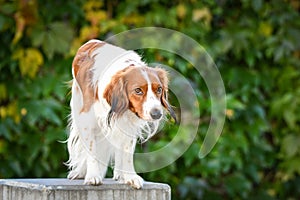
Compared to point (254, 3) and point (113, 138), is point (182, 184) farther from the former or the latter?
point (113, 138)

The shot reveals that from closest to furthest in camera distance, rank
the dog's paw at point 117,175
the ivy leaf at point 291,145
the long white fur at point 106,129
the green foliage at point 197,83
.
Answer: the long white fur at point 106,129
the dog's paw at point 117,175
the green foliage at point 197,83
the ivy leaf at point 291,145

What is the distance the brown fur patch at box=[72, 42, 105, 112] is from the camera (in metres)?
1.80

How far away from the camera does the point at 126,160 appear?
72.9 inches

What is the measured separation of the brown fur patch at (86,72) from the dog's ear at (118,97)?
87mm

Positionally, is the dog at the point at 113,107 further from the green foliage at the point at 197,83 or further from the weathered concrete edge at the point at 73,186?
the green foliage at the point at 197,83

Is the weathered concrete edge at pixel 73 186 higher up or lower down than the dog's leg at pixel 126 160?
lower down

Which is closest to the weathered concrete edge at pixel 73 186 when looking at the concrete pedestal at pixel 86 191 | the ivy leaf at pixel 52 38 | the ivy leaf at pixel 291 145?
the concrete pedestal at pixel 86 191

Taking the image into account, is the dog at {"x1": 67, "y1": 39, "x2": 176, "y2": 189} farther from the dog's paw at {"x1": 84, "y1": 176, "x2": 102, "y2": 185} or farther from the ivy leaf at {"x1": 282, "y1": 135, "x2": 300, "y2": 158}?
the ivy leaf at {"x1": 282, "y1": 135, "x2": 300, "y2": 158}

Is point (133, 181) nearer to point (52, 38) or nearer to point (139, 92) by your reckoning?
point (139, 92)

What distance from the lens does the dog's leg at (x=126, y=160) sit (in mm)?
1820

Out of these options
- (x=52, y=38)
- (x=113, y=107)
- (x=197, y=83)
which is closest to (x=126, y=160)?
(x=113, y=107)

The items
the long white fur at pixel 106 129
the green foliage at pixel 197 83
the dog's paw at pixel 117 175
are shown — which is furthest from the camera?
the green foliage at pixel 197 83

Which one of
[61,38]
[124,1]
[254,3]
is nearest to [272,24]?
[254,3]

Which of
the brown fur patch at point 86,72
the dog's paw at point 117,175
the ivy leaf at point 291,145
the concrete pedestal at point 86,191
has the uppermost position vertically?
the ivy leaf at point 291,145
